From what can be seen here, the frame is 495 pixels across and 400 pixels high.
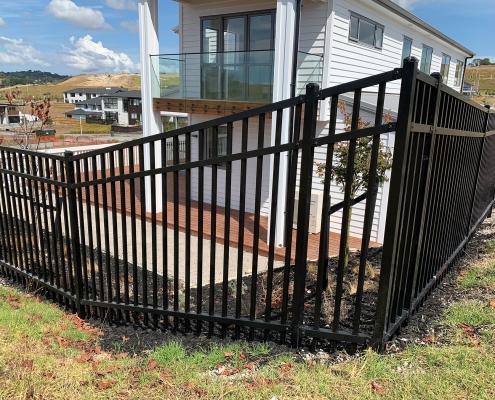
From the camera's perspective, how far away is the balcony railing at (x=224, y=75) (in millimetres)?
8883

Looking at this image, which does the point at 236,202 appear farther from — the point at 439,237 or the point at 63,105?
the point at 63,105

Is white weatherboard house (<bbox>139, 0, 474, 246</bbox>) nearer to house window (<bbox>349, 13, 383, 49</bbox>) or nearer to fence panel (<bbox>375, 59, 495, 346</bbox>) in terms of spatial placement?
house window (<bbox>349, 13, 383, 49</bbox>)

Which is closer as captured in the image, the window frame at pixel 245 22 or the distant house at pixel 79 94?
the window frame at pixel 245 22

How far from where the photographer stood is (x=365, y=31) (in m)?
10.6

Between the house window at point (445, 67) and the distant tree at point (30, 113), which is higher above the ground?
the house window at point (445, 67)

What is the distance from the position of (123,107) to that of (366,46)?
72539 millimetres

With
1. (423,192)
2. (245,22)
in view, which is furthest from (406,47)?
(423,192)

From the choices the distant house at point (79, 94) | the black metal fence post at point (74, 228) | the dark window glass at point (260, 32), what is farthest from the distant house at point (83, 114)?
the black metal fence post at point (74, 228)

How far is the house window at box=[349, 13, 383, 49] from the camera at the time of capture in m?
9.99

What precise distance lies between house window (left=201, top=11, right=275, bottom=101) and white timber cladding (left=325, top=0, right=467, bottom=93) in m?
1.64

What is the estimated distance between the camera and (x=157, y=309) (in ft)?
12.3

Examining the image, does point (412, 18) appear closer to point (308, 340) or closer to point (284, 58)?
point (284, 58)

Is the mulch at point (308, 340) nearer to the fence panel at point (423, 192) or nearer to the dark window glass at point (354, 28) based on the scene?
the fence panel at point (423, 192)

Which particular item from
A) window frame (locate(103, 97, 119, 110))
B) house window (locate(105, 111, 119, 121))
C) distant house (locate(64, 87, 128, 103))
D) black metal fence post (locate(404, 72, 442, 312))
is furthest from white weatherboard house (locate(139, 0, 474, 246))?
distant house (locate(64, 87, 128, 103))
